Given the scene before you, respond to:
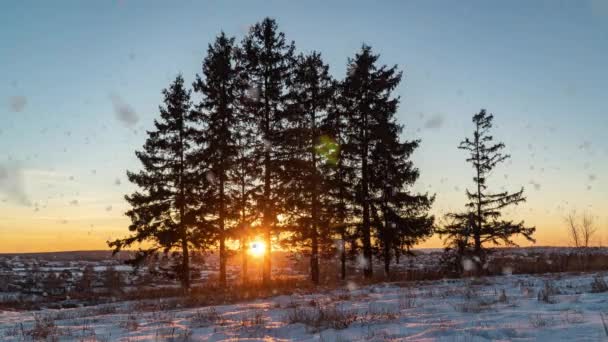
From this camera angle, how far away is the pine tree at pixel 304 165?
24.4 meters

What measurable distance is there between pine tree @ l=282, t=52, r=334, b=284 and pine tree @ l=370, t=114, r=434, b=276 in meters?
3.37

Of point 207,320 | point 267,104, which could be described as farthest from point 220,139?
point 207,320

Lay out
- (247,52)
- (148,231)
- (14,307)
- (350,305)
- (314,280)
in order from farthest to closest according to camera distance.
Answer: (148,231) < (247,52) < (314,280) < (14,307) < (350,305)

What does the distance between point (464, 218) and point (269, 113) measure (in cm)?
1741

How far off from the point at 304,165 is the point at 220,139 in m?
5.64

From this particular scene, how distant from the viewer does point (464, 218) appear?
33844 millimetres

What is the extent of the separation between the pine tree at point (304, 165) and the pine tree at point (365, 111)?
173 cm

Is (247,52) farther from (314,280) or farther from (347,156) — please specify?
(314,280)

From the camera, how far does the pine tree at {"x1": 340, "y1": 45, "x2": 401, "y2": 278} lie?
26.3 m

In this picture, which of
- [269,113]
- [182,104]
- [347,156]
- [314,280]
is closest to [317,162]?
[347,156]

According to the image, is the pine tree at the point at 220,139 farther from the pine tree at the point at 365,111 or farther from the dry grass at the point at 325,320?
the dry grass at the point at 325,320

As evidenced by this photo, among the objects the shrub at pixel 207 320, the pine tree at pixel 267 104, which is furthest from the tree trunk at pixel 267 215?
the shrub at pixel 207 320

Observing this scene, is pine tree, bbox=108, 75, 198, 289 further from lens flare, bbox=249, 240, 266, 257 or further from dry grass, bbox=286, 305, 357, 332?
dry grass, bbox=286, 305, 357, 332

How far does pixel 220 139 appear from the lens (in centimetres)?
2673
